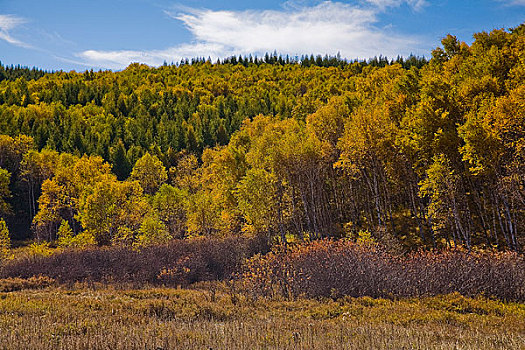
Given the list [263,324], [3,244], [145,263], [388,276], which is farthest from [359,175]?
[3,244]

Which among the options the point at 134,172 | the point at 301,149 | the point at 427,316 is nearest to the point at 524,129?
the point at 427,316

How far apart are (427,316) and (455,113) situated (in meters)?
17.8

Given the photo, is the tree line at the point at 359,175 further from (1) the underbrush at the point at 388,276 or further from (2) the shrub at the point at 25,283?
(2) the shrub at the point at 25,283

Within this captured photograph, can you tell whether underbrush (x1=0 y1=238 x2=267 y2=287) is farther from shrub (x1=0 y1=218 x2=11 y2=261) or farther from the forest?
shrub (x1=0 y1=218 x2=11 y2=261)

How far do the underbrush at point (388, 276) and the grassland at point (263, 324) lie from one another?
1.13 m

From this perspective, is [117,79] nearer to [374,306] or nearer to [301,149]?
[301,149]

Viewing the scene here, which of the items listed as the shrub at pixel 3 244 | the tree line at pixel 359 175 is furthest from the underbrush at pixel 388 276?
the shrub at pixel 3 244

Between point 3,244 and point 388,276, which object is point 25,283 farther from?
point 388,276

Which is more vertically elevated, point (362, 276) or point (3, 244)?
point (3, 244)

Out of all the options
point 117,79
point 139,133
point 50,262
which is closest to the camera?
point 50,262

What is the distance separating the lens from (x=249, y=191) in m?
31.5

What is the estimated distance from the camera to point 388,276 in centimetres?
1734

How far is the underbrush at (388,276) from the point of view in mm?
16578

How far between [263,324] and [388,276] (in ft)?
28.1
